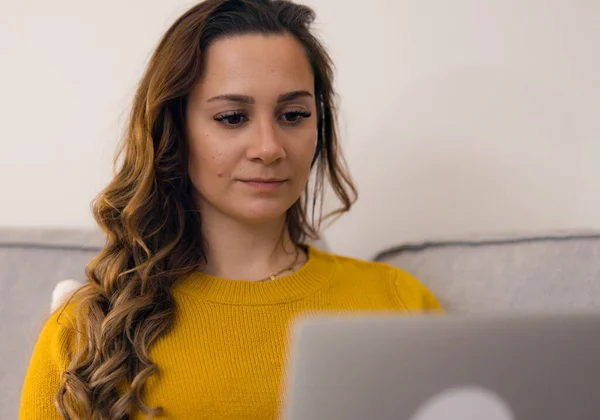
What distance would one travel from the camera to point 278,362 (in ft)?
3.97

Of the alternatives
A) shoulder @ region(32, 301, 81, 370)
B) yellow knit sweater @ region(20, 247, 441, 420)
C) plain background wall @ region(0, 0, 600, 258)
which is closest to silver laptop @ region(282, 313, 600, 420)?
yellow knit sweater @ region(20, 247, 441, 420)

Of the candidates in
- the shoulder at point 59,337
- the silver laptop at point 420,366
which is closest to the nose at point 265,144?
the shoulder at point 59,337

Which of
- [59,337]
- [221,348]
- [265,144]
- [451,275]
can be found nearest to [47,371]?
[59,337]

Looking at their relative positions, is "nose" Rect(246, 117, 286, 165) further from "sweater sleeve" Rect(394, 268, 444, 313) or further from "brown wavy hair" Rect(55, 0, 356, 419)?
"sweater sleeve" Rect(394, 268, 444, 313)

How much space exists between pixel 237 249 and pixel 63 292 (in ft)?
1.08

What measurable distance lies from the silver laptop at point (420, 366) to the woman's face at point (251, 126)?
69cm

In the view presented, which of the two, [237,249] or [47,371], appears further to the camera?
[237,249]

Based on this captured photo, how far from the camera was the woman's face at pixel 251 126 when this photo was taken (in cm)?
122

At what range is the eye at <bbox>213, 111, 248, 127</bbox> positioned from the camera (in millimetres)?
1227

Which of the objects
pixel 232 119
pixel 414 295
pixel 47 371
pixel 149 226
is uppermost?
pixel 232 119

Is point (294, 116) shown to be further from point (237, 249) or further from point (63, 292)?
point (63, 292)

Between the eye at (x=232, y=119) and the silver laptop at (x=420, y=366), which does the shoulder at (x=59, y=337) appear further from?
the silver laptop at (x=420, y=366)

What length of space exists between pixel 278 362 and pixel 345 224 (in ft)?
2.04

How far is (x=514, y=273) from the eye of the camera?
1352mm
